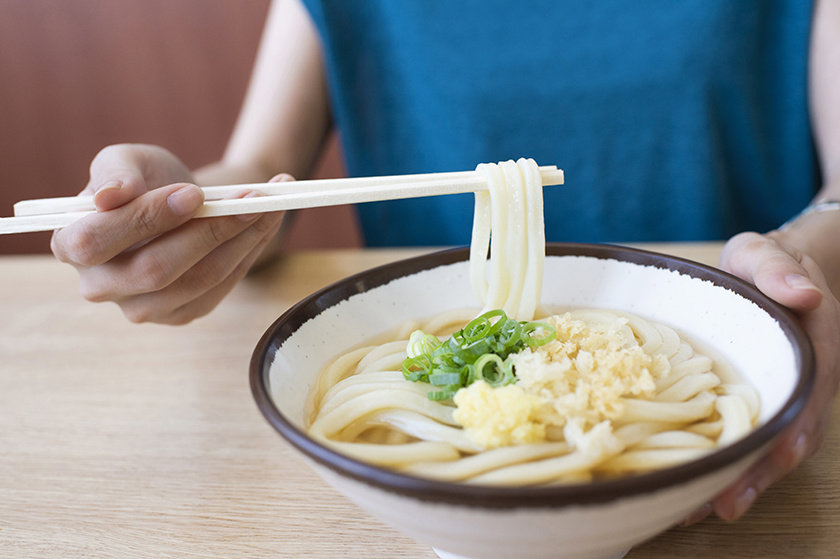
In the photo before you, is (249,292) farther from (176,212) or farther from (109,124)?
(109,124)

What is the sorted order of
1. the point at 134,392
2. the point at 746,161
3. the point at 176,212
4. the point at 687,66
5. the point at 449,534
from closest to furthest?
the point at 449,534 < the point at 176,212 < the point at 134,392 < the point at 687,66 < the point at 746,161

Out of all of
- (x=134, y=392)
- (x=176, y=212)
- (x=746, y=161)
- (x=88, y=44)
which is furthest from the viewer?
(x=88, y=44)

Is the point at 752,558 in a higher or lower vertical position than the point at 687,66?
lower

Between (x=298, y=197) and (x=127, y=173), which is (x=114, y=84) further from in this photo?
(x=298, y=197)

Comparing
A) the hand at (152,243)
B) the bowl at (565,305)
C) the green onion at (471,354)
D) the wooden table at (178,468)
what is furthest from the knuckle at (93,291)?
the green onion at (471,354)

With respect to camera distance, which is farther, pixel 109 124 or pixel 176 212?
pixel 109 124

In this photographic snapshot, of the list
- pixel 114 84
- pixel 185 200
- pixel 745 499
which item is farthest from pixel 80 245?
pixel 114 84

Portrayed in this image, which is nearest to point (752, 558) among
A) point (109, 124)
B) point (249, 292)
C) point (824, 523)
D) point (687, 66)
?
point (824, 523)

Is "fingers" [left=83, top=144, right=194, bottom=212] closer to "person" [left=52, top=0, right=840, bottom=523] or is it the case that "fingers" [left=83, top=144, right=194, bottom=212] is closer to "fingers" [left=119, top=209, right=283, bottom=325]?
"fingers" [left=119, top=209, right=283, bottom=325]
